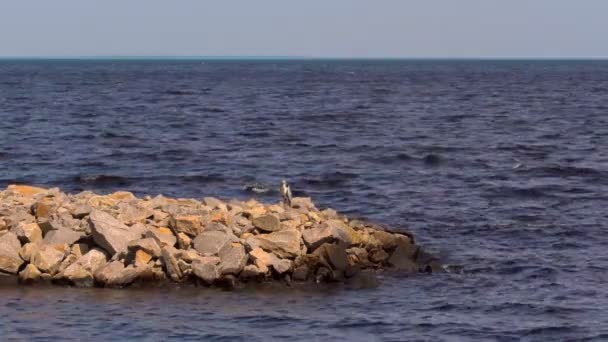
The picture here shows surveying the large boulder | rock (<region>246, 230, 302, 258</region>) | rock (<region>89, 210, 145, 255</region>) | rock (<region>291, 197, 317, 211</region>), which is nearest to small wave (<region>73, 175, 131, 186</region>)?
rock (<region>291, 197, 317, 211</region>)

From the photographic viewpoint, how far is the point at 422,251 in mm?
24016

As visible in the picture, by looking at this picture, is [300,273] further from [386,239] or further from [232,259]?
[386,239]

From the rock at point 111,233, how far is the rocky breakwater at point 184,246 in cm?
2

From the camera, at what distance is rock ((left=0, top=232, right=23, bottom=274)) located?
21000 millimetres

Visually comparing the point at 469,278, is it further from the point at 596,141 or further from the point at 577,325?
the point at 596,141

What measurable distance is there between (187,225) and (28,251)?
125 inches

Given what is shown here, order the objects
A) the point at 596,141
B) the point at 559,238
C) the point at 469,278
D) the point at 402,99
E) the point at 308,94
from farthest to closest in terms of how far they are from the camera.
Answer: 1. the point at 308,94
2. the point at 402,99
3. the point at 596,141
4. the point at 559,238
5. the point at 469,278

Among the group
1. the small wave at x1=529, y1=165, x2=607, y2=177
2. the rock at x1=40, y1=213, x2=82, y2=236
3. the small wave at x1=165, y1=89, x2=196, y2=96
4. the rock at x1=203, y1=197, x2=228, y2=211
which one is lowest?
the small wave at x1=165, y1=89, x2=196, y2=96

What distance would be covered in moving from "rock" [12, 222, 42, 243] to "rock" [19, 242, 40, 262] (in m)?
0.43

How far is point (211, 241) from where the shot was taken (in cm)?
2136

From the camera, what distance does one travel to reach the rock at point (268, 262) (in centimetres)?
2097

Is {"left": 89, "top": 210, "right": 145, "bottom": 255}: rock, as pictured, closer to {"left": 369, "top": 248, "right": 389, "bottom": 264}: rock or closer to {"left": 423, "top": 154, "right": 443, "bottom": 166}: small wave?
{"left": 369, "top": 248, "right": 389, "bottom": 264}: rock

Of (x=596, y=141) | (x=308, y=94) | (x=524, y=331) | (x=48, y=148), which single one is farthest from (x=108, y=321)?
(x=308, y=94)

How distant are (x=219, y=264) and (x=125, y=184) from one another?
51.3ft
